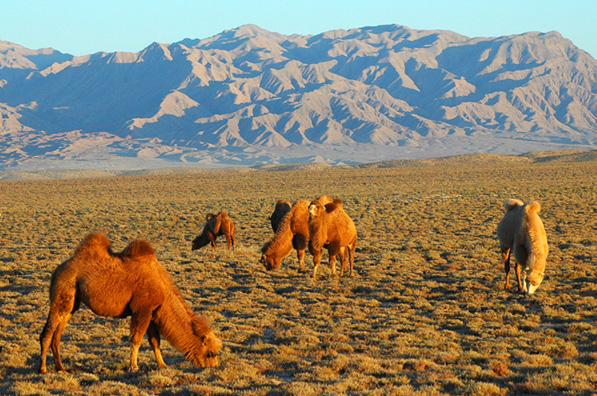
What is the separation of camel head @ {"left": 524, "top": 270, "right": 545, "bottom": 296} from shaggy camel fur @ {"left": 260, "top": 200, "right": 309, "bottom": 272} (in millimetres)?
5252

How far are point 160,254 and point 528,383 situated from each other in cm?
1701

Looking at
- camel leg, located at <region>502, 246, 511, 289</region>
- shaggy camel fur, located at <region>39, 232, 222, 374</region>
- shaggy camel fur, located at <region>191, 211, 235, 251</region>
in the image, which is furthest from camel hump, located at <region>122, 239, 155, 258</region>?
shaggy camel fur, located at <region>191, 211, 235, 251</region>

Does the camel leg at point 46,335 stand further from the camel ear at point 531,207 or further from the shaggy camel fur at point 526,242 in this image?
the camel ear at point 531,207

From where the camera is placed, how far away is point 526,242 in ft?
48.0

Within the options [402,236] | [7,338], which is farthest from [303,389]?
[402,236]

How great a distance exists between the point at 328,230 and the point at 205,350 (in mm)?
7758

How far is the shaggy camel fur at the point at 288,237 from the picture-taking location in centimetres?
1620

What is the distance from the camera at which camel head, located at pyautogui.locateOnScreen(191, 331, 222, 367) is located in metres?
9.38

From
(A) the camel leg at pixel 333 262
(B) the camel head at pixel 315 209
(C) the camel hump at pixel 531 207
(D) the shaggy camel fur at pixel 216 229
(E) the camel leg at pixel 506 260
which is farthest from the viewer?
(D) the shaggy camel fur at pixel 216 229

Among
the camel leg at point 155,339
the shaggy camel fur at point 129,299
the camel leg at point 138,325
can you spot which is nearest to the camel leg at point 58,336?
the shaggy camel fur at point 129,299

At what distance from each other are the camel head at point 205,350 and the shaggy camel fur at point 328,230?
7.21m

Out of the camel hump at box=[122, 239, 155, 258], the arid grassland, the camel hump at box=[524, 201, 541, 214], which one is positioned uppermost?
the camel hump at box=[524, 201, 541, 214]

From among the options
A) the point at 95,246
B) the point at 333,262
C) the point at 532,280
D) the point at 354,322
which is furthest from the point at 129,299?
the point at 333,262

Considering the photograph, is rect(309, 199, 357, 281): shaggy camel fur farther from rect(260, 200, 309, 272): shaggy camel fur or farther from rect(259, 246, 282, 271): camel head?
rect(259, 246, 282, 271): camel head
